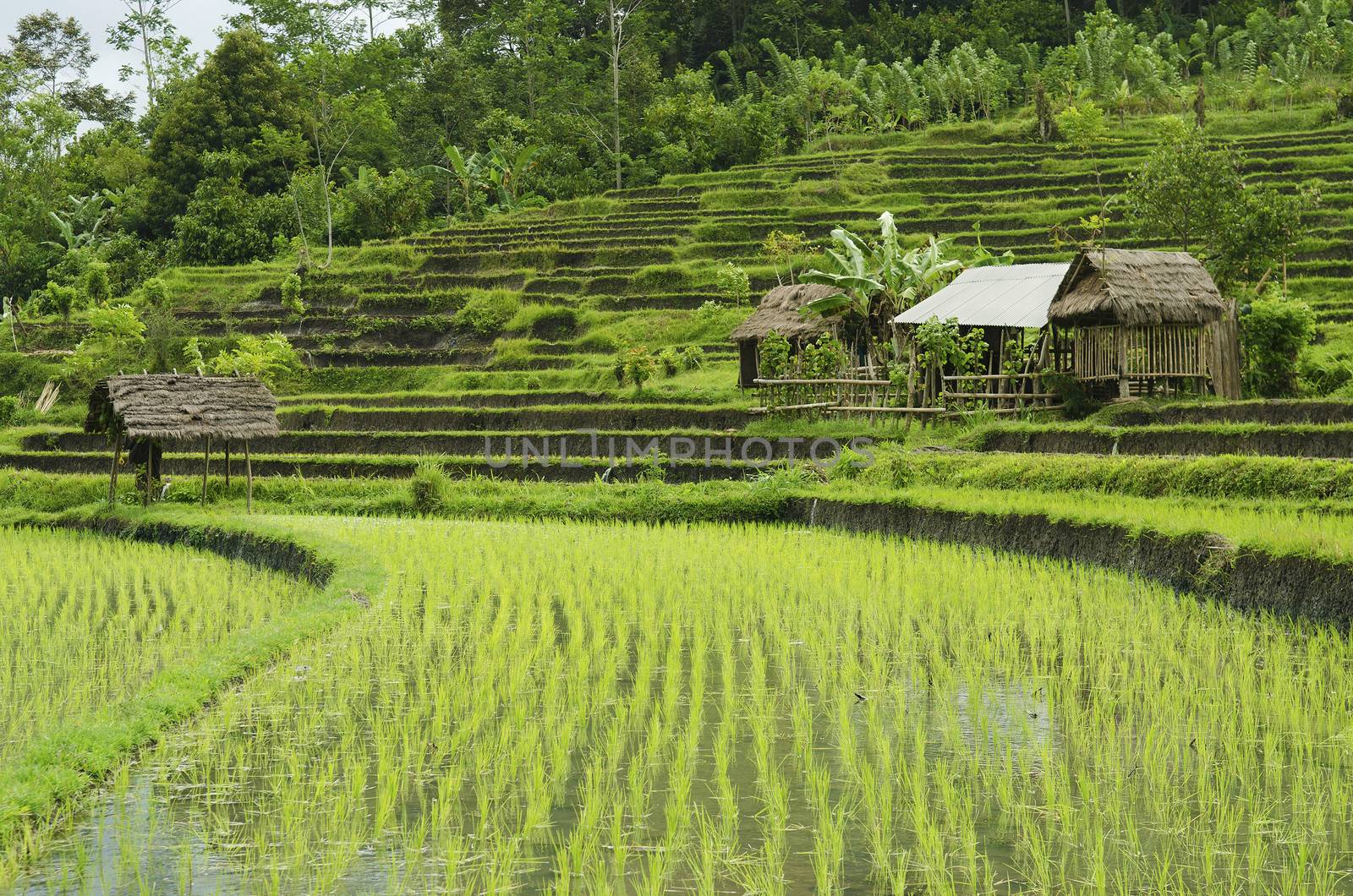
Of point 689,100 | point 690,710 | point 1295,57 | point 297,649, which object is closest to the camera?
point 690,710

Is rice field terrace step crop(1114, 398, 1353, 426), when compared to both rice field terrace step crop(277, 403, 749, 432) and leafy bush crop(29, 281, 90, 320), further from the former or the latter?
leafy bush crop(29, 281, 90, 320)

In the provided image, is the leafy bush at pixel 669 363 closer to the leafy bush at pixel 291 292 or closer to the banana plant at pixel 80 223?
the leafy bush at pixel 291 292

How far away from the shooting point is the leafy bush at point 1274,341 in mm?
15031

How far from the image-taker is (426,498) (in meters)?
15.1

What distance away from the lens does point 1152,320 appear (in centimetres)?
1502

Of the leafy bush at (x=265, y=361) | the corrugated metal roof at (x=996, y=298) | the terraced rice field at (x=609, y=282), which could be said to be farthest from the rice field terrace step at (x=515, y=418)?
the corrugated metal roof at (x=996, y=298)

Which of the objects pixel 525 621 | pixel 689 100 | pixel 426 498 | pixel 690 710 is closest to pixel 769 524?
pixel 426 498

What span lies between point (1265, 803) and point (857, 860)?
1.23 m

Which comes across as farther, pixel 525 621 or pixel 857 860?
pixel 525 621

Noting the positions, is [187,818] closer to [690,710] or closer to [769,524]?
[690,710]

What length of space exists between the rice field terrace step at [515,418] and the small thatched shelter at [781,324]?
1.93 meters

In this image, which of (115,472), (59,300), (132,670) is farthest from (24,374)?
(132,670)

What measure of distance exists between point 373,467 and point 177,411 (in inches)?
157

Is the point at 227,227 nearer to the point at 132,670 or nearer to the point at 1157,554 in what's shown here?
the point at 132,670
